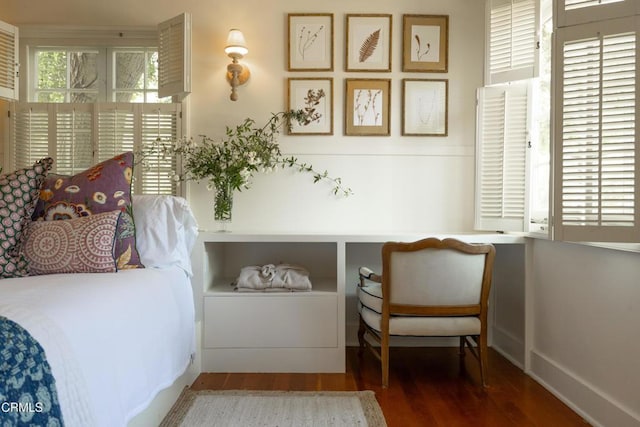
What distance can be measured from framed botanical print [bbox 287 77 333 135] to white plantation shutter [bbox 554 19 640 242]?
4.67ft

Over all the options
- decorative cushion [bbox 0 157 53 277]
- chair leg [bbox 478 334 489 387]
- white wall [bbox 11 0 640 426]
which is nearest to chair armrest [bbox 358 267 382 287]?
white wall [bbox 11 0 640 426]

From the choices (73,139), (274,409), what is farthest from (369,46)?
(274,409)

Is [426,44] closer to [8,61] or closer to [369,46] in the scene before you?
[369,46]

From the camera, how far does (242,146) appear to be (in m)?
2.64

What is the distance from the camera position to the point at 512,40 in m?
2.54

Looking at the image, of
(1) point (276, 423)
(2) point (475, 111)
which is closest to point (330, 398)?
(1) point (276, 423)

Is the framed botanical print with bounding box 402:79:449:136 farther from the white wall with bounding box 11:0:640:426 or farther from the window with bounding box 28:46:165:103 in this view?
the window with bounding box 28:46:165:103

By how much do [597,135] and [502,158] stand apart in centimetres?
84

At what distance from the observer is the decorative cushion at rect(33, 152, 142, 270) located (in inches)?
72.7

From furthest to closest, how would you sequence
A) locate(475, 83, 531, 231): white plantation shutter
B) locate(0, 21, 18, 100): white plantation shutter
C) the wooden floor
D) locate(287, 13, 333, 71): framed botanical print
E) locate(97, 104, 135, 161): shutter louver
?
locate(287, 13, 333, 71): framed botanical print < locate(97, 104, 135, 161): shutter louver < locate(0, 21, 18, 100): white plantation shutter < locate(475, 83, 531, 231): white plantation shutter < the wooden floor

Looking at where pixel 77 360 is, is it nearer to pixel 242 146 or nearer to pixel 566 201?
pixel 242 146

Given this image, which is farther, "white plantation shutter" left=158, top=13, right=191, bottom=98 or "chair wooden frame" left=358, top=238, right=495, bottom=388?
"white plantation shutter" left=158, top=13, right=191, bottom=98

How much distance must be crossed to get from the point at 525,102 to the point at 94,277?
8.09 feet

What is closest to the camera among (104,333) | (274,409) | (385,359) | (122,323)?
(104,333)
